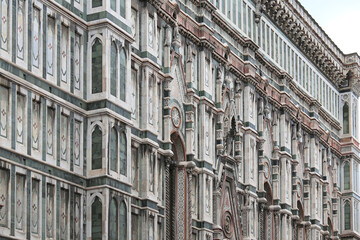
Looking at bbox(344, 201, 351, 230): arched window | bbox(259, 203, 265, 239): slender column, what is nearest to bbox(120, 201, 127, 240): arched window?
bbox(259, 203, 265, 239): slender column

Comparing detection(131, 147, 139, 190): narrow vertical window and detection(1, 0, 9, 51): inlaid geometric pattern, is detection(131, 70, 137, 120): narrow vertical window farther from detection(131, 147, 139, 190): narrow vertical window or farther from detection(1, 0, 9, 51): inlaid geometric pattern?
detection(1, 0, 9, 51): inlaid geometric pattern

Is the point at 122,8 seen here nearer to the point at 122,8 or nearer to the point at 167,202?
the point at 122,8

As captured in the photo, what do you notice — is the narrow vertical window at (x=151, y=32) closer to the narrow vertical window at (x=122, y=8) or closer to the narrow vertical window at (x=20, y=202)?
the narrow vertical window at (x=122, y=8)

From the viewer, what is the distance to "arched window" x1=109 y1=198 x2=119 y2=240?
165 feet

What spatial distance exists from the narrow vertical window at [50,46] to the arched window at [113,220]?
7.06 metres

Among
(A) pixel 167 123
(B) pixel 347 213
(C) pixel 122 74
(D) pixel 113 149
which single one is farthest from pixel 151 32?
(B) pixel 347 213

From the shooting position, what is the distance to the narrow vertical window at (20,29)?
47.4m

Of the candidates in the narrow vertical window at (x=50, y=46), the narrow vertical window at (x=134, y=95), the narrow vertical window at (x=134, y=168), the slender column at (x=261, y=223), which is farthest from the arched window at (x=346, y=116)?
the narrow vertical window at (x=50, y=46)

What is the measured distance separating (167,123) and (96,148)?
A: 33.5 feet

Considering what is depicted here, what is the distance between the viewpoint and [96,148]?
168 feet

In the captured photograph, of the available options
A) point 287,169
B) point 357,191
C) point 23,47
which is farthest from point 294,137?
point 23,47

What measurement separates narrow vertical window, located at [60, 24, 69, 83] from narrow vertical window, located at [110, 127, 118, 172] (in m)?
3.60

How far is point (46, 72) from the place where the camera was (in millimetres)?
49125

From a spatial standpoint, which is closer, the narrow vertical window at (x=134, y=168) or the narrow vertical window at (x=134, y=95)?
the narrow vertical window at (x=134, y=168)
